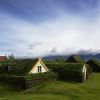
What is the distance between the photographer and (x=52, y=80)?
6169 cm

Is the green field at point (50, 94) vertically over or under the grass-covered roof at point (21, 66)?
under

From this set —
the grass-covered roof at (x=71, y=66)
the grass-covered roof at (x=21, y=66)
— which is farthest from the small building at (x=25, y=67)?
the grass-covered roof at (x=71, y=66)

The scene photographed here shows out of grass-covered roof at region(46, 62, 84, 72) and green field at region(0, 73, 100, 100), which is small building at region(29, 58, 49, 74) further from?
grass-covered roof at region(46, 62, 84, 72)

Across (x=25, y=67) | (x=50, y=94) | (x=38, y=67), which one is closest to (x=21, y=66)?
(x=25, y=67)

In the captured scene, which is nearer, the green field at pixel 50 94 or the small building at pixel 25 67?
the green field at pixel 50 94

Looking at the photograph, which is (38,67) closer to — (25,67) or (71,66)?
(25,67)

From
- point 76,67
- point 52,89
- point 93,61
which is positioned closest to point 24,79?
point 52,89

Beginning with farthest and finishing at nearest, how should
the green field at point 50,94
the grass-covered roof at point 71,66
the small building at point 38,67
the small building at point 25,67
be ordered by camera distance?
the grass-covered roof at point 71,66 < the small building at point 38,67 < the small building at point 25,67 < the green field at point 50,94

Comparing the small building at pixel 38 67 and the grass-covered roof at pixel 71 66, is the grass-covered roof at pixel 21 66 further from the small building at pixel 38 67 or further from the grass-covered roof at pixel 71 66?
the grass-covered roof at pixel 71 66

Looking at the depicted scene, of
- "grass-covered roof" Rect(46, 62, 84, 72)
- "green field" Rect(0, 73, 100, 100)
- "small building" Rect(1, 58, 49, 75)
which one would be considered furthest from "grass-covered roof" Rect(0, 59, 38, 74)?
"grass-covered roof" Rect(46, 62, 84, 72)

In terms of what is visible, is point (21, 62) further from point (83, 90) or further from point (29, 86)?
point (83, 90)

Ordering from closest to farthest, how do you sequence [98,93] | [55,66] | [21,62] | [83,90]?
[98,93] → [83,90] → [21,62] → [55,66]

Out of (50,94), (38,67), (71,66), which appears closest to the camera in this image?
(50,94)

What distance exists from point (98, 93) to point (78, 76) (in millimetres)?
20783
